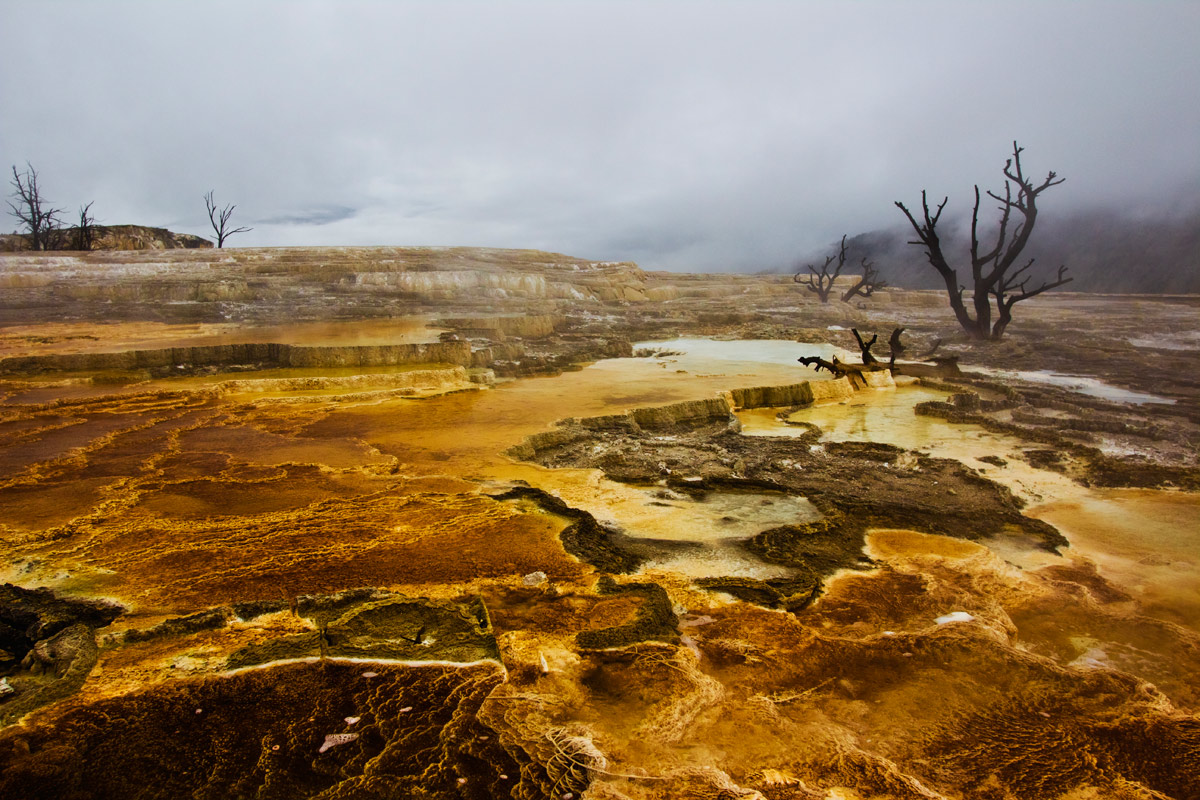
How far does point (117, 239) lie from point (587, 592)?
39.5 meters

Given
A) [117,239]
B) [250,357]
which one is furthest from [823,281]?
[117,239]

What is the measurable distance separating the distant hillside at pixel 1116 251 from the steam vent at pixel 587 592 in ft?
154

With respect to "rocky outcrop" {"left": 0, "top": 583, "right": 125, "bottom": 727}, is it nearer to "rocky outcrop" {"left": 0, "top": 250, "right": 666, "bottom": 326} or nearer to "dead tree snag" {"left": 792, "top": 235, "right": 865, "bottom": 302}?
"rocky outcrop" {"left": 0, "top": 250, "right": 666, "bottom": 326}

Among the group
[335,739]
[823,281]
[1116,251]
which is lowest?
[335,739]

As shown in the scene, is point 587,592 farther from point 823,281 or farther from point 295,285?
point 823,281

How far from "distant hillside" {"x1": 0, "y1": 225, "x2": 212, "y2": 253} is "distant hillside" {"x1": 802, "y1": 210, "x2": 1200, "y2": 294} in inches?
1850

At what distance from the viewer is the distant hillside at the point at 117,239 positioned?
31.0 meters

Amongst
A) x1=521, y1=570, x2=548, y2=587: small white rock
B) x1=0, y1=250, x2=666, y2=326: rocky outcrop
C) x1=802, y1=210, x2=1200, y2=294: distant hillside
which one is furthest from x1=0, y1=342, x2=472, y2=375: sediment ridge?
x1=802, y1=210, x2=1200, y2=294: distant hillside

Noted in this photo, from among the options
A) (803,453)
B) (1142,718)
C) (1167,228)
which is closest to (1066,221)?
(1167,228)

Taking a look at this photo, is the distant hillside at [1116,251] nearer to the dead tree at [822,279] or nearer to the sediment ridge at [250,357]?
the dead tree at [822,279]

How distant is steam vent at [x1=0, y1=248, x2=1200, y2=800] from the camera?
2164 mm

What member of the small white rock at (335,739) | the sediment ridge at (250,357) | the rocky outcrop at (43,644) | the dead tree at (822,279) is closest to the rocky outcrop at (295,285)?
the sediment ridge at (250,357)

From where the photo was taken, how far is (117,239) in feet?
106

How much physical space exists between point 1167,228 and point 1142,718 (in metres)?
60.9
